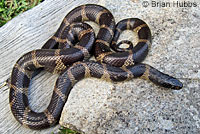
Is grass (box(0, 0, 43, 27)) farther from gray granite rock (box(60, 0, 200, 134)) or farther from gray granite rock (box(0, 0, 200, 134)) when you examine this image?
gray granite rock (box(60, 0, 200, 134))

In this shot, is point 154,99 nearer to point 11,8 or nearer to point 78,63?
point 78,63

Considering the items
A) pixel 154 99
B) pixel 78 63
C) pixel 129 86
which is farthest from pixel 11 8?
pixel 154 99

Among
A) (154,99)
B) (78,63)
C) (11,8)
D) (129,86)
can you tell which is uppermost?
(11,8)

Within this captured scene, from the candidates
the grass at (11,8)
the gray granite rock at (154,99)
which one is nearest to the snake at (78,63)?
the gray granite rock at (154,99)

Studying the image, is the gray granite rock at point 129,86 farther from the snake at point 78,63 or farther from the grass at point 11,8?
the grass at point 11,8

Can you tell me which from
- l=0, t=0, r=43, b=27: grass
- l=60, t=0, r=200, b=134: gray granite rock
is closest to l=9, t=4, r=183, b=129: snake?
l=60, t=0, r=200, b=134: gray granite rock
